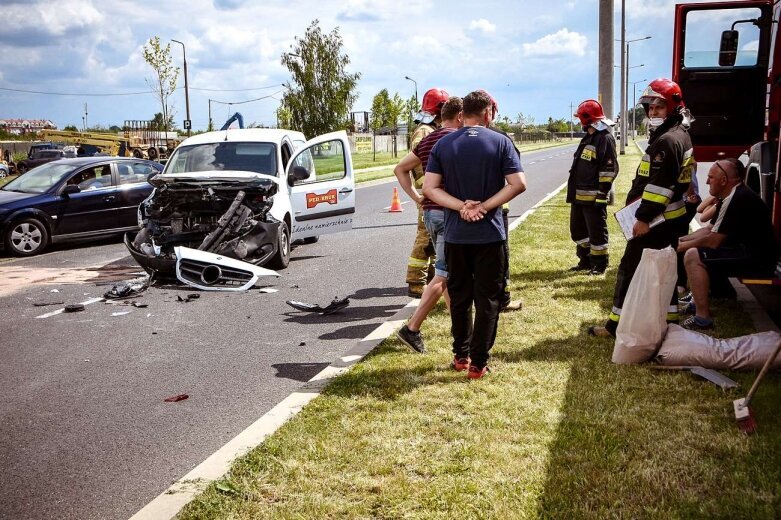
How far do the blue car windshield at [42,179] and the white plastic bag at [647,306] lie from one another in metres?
11.0

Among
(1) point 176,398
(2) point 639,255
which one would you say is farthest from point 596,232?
(1) point 176,398

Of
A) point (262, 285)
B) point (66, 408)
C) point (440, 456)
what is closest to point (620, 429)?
point (440, 456)

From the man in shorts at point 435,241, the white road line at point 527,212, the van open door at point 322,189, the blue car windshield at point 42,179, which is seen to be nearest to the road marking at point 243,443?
the man in shorts at point 435,241

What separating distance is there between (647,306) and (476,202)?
1.47m

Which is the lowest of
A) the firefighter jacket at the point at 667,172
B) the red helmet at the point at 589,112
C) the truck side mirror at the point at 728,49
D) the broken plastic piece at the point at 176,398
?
the broken plastic piece at the point at 176,398

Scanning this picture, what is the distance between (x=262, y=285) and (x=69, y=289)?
2380 millimetres

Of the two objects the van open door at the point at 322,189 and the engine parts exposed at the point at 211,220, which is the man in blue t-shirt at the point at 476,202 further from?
the van open door at the point at 322,189

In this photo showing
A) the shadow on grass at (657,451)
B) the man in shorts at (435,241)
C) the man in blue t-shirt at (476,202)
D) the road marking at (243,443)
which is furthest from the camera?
the man in shorts at (435,241)

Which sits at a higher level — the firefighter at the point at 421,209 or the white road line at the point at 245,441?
the firefighter at the point at 421,209

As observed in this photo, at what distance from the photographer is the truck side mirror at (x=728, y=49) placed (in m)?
10.1

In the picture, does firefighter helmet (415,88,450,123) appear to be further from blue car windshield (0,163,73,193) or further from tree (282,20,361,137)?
tree (282,20,361,137)

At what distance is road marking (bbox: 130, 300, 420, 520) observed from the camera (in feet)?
11.9

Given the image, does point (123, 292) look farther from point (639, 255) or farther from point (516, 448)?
point (516, 448)

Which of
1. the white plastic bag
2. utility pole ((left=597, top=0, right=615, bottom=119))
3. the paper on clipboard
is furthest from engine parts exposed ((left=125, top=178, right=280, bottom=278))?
utility pole ((left=597, top=0, right=615, bottom=119))
